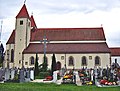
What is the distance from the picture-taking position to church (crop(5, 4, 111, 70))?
50875mm

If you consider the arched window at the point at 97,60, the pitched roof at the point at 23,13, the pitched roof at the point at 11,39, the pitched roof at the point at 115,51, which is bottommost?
the arched window at the point at 97,60

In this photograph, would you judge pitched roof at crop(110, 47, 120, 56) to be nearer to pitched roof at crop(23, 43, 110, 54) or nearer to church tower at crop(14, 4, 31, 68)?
pitched roof at crop(23, 43, 110, 54)

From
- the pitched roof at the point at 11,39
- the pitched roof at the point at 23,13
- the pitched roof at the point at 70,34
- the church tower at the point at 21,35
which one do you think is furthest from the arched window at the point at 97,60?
the pitched roof at the point at 11,39

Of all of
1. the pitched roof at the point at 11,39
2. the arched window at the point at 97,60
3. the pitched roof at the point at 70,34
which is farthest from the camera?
the pitched roof at the point at 11,39

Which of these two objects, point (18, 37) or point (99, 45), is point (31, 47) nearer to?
point (18, 37)

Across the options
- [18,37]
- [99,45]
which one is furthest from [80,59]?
[18,37]

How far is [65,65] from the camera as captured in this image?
50.8 metres

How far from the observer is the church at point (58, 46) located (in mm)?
50875

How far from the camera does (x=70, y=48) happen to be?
5206 cm

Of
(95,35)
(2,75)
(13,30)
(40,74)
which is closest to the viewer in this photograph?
(2,75)

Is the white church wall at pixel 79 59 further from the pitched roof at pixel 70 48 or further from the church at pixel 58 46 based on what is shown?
the pitched roof at pixel 70 48

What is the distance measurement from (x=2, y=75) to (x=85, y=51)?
91.7 feet

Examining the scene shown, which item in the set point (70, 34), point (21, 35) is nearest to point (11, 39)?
point (21, 35)

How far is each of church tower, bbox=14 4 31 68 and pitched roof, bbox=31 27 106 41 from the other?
2342mm
